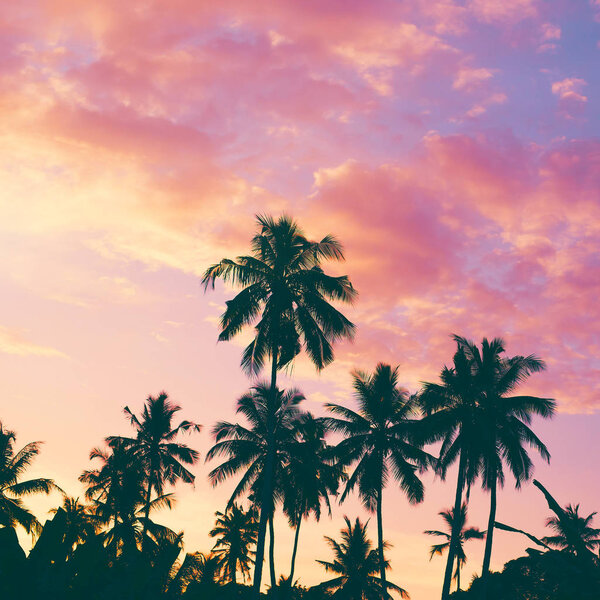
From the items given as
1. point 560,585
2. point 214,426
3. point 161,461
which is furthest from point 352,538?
point 560,585

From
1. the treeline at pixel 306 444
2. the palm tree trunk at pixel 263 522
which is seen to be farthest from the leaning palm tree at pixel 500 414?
the palm tree trunk at pixel 263 522

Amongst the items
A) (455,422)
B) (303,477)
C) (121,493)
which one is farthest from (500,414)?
(121,493)

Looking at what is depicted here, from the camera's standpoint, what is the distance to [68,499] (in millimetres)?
36656

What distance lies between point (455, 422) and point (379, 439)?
14.8 feet

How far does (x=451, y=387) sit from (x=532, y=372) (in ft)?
14.3

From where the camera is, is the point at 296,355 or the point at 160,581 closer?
the point at 160,581

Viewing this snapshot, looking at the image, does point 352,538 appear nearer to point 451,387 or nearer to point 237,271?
point 451,387

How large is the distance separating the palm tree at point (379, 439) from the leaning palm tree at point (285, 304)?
9.54 m

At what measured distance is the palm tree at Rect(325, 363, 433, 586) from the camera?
3631 cm

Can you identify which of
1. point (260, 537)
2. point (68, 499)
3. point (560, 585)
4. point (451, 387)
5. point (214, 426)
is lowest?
point (560, 585)

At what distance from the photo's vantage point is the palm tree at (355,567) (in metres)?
50.7

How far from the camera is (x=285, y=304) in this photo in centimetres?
2806

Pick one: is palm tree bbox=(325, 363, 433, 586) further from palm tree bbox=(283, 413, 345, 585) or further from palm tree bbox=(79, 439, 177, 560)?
palm tree bbox=(79, 439, 177, 560)

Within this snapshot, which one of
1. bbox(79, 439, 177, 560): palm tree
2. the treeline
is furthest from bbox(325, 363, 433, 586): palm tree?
bbox(79, 439, 177, 560): palm tree
